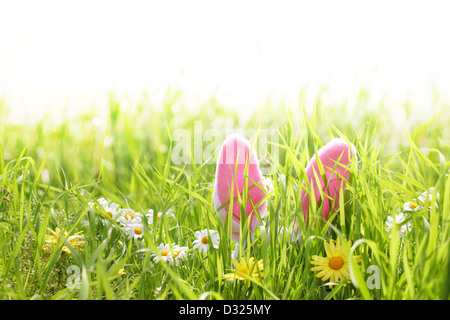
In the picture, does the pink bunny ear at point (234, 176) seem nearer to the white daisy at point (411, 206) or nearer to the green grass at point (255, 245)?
the green grass at point (255, 245)

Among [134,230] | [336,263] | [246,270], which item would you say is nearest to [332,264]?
[336,263]

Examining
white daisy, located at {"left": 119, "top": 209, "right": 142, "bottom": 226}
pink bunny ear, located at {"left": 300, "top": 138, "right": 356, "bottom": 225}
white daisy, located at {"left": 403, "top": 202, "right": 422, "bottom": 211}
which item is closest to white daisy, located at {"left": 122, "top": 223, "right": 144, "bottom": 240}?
white daisy, located at {"left": 119, "top": 209, "right": 142, "bottom": 226}

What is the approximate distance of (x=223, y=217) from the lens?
0.95 m

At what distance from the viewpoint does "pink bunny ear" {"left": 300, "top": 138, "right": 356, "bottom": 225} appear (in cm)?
93

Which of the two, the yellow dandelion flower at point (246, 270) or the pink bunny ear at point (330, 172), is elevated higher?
the pink bunny ear at point (330, 172)

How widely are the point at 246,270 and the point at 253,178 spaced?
0.20 m

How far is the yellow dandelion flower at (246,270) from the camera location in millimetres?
820

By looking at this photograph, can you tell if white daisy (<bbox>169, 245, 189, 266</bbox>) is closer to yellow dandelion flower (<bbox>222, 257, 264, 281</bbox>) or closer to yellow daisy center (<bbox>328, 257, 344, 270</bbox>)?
yellow dandelion flower (<bbox>222, 257, 264, 281</bbox>)

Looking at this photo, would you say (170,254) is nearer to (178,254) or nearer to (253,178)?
(178,254)

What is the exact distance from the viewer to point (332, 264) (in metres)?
0.84

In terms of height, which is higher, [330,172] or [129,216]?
[330,172]

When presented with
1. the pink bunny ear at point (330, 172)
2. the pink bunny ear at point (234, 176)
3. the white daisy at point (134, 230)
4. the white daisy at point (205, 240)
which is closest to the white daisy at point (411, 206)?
the pink bunny ear at point (330, 172)
